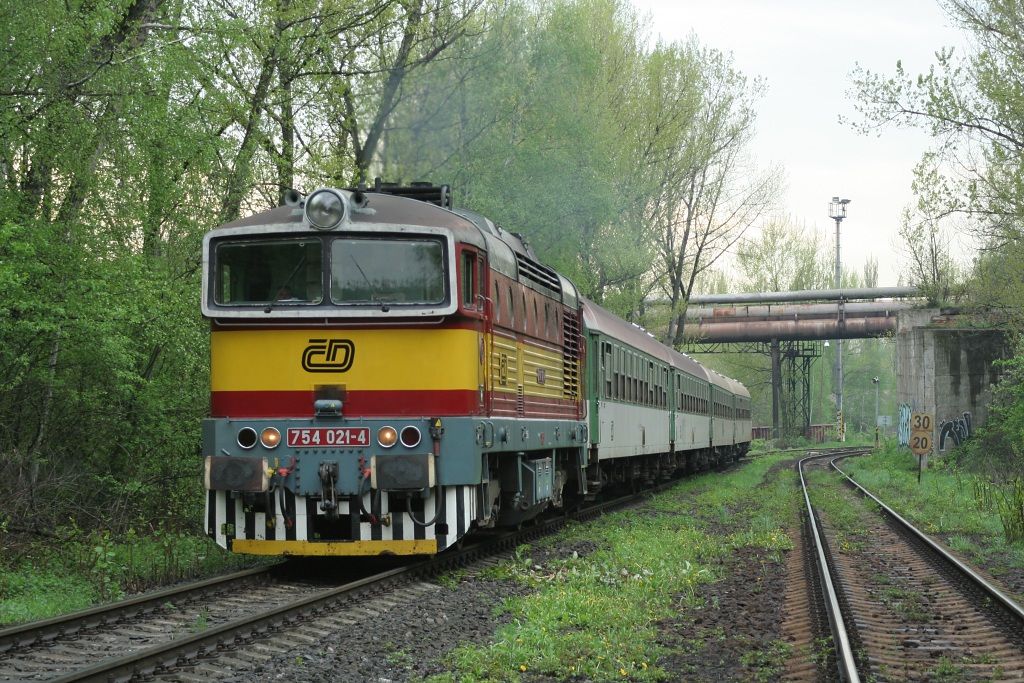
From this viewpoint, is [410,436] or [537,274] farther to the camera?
[537,274]

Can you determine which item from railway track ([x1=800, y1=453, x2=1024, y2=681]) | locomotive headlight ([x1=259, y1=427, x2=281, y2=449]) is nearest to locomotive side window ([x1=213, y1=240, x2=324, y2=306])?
locomotive headlight ([x1=259, y1=427, x2=281, y2=449])

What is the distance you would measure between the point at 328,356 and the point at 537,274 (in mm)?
4321

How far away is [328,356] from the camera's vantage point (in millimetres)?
10352

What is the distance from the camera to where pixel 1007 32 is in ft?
80.3

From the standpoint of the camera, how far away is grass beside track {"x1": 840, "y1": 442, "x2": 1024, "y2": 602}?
1438 cm

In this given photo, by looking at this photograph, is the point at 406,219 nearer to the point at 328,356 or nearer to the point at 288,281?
the point at 288,281

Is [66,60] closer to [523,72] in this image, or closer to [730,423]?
[523,72]

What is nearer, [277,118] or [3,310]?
[3,310]

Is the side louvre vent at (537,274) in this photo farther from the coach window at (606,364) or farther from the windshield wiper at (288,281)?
the coach window at (606,364)

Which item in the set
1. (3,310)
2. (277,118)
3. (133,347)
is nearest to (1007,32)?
(277,118)

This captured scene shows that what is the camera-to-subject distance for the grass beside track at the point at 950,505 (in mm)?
14384

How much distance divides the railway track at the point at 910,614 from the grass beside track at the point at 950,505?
0.66m

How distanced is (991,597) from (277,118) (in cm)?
1237

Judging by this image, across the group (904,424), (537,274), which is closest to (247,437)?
(537,274)
